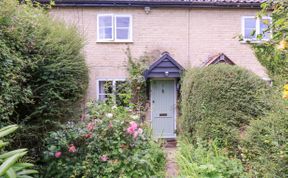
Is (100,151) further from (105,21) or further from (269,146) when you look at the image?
(105,21)

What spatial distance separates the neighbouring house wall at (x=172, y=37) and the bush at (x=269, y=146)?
6516 millimetres

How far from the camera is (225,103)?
599cm

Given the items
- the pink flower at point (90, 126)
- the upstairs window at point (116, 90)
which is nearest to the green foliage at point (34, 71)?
the pink flower at point (90, 126)

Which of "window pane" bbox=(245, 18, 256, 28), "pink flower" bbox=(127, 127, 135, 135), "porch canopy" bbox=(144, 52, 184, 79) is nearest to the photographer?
"pink flower" bbox=(127, 127, 135, 135)

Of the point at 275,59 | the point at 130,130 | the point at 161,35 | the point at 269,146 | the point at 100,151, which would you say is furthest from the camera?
the point at 161,35

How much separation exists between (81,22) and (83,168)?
7.37 metres

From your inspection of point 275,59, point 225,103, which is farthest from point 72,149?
point 275,59

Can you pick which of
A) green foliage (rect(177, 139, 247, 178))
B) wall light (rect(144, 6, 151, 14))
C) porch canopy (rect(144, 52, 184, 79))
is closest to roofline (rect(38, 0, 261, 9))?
wall light (rect(144, 6, 151, 14))

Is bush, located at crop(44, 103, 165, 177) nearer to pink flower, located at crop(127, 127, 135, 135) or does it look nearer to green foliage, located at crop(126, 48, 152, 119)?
pink flower, located at crop(127, 127, 135, 135)

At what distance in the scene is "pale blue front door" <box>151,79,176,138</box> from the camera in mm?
10555

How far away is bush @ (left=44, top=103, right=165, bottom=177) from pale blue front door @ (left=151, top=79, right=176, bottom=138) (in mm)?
5313

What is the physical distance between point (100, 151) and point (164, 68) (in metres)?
5.65

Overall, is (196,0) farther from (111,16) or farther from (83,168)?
(83,168)

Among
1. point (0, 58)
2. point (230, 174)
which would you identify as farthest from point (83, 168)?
point (230, 174)
